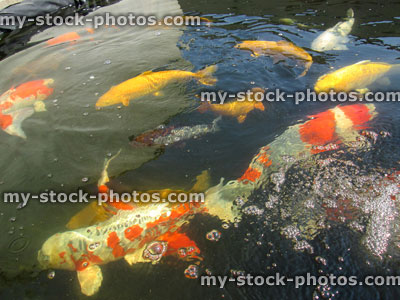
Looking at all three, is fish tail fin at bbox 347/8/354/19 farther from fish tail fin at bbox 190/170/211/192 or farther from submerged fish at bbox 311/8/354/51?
fish tail fin at bbox 190/170/211/192

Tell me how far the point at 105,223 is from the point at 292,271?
1.93 m

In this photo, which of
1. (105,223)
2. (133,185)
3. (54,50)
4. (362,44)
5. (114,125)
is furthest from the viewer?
(54,50)

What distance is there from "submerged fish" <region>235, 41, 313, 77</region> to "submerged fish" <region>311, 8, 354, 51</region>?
58 cm

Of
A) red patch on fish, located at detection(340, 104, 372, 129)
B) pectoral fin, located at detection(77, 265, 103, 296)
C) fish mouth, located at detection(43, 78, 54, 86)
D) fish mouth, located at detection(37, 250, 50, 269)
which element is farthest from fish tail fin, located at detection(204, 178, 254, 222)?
fish mouth, located at detection(43, 78, 54, 86)

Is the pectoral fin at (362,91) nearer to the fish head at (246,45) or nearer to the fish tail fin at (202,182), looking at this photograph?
the fish head at (246,45)

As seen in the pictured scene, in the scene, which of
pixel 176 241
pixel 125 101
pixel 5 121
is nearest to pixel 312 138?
pixel 176 241

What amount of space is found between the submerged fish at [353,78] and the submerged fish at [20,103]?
4639 millimetres

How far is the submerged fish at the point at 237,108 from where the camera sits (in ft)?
13.7

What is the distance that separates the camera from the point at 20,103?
4.79m

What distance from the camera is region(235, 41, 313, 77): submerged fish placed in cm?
533

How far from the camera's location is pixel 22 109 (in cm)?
472

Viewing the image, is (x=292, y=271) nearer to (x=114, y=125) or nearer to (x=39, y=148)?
(x=114, y=125)

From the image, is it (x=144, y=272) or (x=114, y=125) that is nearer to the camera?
(x=144, y=272)

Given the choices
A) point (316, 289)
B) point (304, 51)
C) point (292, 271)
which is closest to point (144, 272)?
point (292, 271)
